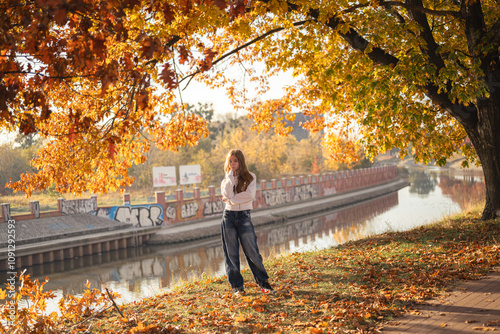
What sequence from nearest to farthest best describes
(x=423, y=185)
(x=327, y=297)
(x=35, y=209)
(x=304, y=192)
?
(x=327, y=297) → (x=35, y=209) → (x=304, y=192) → (x=423, y=185)

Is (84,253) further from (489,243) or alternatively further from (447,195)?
(447,195)

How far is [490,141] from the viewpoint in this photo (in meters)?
10.1

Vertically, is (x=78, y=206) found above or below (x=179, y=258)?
above

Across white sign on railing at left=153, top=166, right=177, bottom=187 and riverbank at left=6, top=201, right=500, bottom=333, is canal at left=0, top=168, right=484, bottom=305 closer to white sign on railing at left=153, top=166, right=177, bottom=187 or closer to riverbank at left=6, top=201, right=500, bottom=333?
riverbank at left=6, top=201, right=500, bottom=333

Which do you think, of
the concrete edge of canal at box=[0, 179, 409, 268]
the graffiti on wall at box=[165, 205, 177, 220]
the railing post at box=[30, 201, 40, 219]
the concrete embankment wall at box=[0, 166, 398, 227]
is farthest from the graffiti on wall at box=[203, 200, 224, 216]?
the railing post at box=[30, 201, 40, 219]

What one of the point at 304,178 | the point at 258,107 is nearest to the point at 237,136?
the point at 304,178

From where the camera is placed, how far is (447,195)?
4075cm

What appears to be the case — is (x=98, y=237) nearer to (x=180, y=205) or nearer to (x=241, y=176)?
(x=180, y=205)

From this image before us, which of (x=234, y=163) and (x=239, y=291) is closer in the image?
(x=234, y=163)

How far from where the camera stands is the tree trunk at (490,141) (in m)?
9.95

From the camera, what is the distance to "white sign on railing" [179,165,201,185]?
36688mm

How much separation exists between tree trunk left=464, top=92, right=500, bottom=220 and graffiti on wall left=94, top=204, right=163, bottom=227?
73.8ft

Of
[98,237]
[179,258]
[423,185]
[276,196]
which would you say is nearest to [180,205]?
[98,237]

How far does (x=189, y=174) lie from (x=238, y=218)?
104 feet
